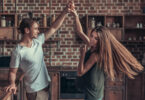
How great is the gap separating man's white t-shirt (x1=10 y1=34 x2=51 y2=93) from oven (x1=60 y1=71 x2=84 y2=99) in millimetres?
2261

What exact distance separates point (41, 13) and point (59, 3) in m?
0.43

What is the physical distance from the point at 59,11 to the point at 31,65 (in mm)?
3062

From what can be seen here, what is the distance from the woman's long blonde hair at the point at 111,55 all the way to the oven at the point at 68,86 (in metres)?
2.52

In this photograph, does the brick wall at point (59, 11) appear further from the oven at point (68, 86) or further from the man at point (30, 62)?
the man at point (30, 62)

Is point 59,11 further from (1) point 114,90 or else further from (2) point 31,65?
(2) point 31,65

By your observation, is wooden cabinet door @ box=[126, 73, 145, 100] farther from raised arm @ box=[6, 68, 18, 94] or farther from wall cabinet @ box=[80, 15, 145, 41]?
raised arm @ box=[6, 68, 18, 94]

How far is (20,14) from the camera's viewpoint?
16.0ft

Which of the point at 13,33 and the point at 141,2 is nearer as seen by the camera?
the point at 13,33

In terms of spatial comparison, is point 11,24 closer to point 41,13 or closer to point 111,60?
point 41,13

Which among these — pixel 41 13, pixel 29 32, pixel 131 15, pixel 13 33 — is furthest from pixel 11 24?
pixel 29 32

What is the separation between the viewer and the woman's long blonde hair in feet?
5.79

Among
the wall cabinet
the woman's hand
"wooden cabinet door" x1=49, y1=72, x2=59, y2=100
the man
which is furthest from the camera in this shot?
the wall cabinet

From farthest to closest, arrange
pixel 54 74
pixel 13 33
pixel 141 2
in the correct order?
pixel 141 2
pixel 13 33
pixel 54 74

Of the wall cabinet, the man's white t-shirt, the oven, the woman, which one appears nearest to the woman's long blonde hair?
the woman
